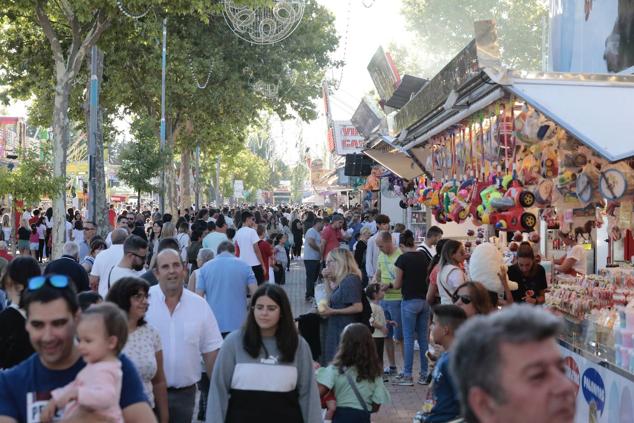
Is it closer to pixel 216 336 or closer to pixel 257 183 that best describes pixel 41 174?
pixel 216 336

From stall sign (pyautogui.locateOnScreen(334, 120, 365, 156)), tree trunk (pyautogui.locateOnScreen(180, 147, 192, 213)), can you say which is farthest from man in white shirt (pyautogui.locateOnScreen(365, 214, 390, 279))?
tree trunk (pyautogui.locateOnScreen(180, 147, 192, 213))

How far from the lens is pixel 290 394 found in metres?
5.46

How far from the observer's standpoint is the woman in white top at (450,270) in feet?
32.8

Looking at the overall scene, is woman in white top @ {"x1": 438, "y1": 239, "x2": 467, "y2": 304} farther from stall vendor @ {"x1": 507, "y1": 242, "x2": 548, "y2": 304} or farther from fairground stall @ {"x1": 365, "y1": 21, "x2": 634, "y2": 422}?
stall vendor @ {"x1": 507, "y1": 242, "x2": 548, "y2": 304}

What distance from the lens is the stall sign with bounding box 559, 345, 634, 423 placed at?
280 inches

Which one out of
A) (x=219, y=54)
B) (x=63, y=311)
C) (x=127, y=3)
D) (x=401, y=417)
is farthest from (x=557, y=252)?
(x=219, y=54)

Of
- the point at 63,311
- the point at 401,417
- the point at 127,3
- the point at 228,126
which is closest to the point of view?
the point at 63,311

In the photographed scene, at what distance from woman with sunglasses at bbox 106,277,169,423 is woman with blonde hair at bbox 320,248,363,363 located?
3.84 m

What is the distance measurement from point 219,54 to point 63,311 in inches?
1230

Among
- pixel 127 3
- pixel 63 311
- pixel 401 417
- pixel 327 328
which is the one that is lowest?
pixel 401 417

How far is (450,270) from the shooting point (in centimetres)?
1007

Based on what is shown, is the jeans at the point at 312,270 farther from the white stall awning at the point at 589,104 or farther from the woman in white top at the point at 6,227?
the woman in white top at the point at 6,227

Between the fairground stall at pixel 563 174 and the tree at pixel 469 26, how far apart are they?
2192 inches

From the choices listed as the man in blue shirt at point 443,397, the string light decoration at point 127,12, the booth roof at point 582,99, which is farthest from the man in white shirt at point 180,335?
the string light decoration at point 127,12
